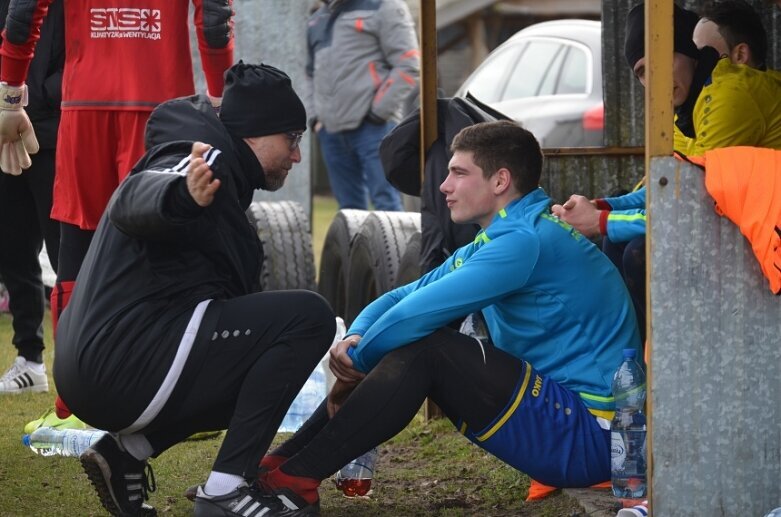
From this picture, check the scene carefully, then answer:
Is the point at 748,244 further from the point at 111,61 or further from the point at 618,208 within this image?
the point at 111,61

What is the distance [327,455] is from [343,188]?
23.2 ft

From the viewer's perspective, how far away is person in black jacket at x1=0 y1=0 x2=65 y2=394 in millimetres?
6262

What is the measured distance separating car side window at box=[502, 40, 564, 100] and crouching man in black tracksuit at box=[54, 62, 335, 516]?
21.9ft

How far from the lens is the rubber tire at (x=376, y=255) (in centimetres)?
728

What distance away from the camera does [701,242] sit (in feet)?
12.8

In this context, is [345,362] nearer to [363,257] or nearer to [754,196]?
[754,196]

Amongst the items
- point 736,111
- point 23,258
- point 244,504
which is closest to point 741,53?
point 736,111

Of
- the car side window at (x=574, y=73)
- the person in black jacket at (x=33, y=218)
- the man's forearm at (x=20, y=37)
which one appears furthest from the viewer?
the car side window at (x=574, y=73)

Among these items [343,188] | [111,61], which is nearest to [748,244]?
[111,61]

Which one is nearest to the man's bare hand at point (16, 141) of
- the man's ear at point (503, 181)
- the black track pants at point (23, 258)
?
the black track pants at point (23, 258)

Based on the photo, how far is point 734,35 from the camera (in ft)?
17.9

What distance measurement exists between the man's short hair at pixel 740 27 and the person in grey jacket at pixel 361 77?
5071mm

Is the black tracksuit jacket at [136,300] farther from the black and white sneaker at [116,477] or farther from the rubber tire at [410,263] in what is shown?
the rubber tire at [410,263]

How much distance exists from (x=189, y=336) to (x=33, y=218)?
279cm
